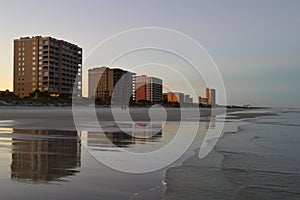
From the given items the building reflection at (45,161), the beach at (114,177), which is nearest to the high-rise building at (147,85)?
the building reflection at (45,161)

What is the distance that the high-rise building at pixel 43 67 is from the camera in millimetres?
119575

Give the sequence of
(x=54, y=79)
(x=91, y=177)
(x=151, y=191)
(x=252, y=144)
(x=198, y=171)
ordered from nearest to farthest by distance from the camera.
→ (x=151, y=191)
(x=91, y=177)
(x=198, y=171)
(x=252, y=144)
(x=54, y=79)

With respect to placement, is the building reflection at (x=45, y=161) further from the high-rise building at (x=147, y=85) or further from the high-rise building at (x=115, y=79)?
the high-rise building at (x=147, y=85)

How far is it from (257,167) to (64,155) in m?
5.11

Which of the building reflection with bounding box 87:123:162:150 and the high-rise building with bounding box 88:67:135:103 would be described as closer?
the building reflection with bounding box 87:123:162:150

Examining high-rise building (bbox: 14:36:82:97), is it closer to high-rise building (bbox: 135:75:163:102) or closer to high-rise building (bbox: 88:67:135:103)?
high-rise building (bbox: 88:67:135:103)

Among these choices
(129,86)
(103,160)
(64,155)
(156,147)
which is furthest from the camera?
(129,86)

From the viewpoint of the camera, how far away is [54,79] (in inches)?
4747

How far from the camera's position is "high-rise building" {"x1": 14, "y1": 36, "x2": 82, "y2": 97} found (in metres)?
120

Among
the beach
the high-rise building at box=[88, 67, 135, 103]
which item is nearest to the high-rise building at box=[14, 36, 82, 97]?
the high-rise building at box=[88, 67, 135, 103]

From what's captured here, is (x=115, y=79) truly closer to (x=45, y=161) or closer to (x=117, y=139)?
(x=117, y=139)

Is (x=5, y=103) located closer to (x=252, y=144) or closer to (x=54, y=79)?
(x=54, y=79)

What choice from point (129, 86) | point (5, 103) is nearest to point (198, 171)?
point (129, 86)

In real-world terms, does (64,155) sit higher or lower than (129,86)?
lower
